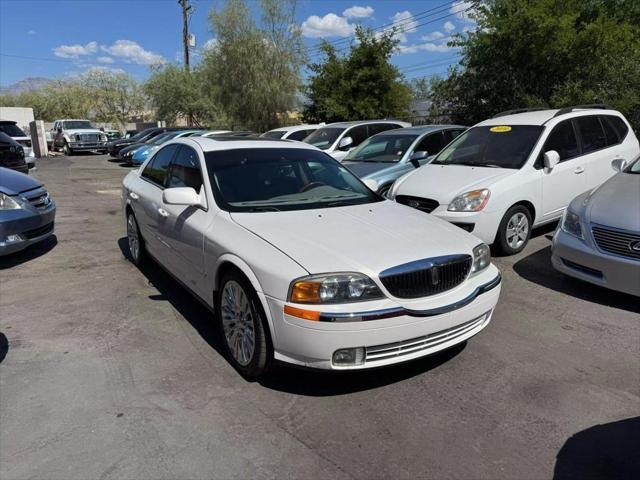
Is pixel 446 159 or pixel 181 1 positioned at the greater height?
pixel 181 1


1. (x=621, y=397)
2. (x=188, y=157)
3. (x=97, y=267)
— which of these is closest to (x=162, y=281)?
(x=97, y=267)

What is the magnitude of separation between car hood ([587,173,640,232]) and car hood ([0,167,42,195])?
662cm

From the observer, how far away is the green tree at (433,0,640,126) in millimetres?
11797

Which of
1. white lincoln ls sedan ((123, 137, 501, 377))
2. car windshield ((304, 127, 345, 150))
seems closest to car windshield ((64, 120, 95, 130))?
car windshield ((304, 127, 345, 150))

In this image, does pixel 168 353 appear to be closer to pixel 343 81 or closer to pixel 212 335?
pixel 212 335

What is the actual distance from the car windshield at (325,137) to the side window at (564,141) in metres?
5.50

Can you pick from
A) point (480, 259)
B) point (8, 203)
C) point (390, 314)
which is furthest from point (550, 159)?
point (8, 203)

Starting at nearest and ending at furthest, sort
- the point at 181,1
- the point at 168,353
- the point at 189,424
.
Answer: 1. the point at 189,424
2. the point at 168,353
3. the point at 181,1

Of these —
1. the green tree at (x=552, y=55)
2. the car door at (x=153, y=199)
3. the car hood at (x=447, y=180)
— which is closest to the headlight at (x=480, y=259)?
the car hood at (x=447, y=180)

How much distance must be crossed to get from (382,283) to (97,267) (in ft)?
14.8

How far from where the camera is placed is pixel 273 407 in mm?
3141

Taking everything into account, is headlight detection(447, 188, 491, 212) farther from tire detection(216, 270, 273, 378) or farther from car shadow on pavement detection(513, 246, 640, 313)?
tire detection(216, 270, 273, 378)

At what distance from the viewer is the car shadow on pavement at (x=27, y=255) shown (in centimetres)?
648

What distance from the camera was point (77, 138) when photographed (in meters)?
28.5
